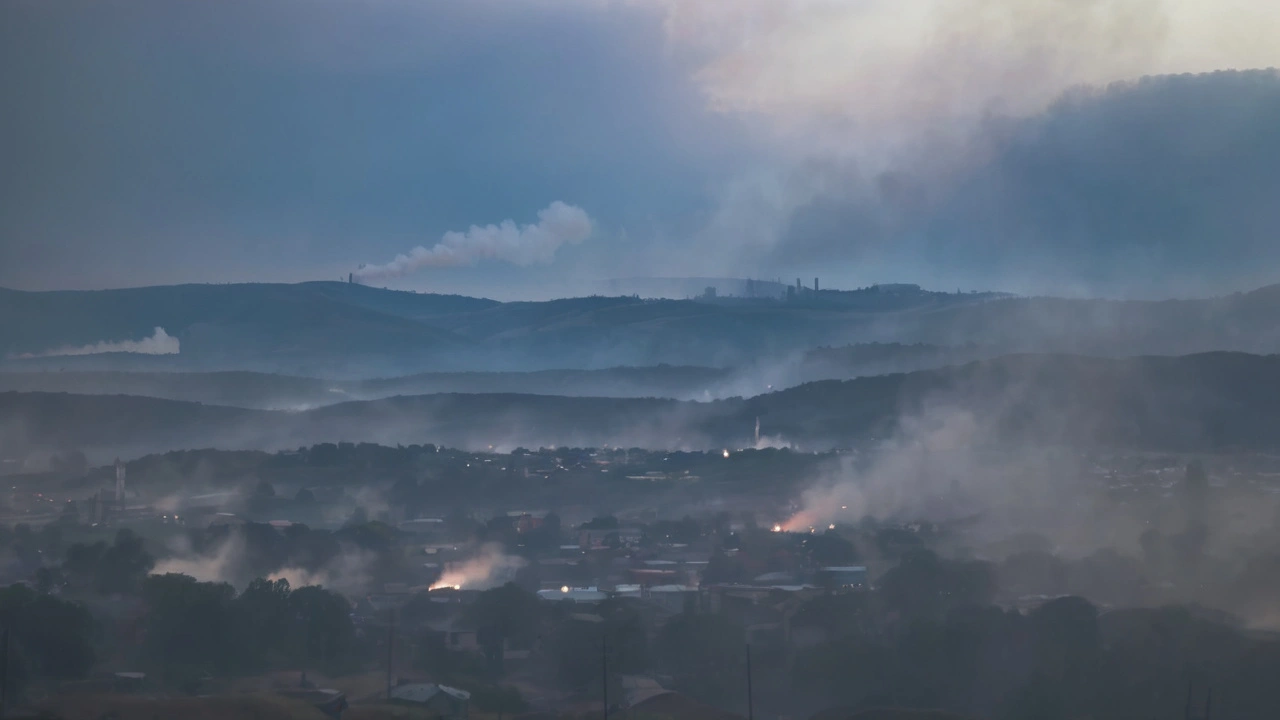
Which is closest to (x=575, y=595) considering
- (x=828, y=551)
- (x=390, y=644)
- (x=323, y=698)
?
(x=390, y=644)

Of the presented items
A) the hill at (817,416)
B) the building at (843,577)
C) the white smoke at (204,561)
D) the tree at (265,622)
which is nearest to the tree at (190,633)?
the tree at (265,622)

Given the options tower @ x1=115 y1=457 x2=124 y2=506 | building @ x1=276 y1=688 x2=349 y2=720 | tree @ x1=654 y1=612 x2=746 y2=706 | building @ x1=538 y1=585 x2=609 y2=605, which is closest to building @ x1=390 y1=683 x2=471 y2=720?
building @ x1=276 y1=688 x2=349 y2=720

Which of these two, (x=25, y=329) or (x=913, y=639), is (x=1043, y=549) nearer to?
(x=913, y=639)

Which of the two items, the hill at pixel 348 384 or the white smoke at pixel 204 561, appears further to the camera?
the hill at pixel 348 384

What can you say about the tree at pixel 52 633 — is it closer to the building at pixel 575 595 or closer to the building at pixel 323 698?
the building at pixel 323 698

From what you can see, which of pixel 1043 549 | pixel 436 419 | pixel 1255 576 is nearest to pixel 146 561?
pixel 1043 549
